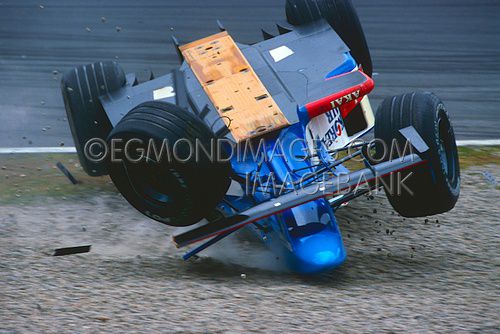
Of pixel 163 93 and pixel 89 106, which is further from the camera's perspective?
pixel 89 106

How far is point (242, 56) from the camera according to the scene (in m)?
6.42


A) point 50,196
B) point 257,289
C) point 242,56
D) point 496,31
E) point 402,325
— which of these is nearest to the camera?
point 402,325

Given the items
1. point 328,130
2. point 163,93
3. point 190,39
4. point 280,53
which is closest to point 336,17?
point 280,53

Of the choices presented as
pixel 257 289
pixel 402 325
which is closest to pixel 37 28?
pixel 257 289

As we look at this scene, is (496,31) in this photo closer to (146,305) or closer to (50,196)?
(50,196)

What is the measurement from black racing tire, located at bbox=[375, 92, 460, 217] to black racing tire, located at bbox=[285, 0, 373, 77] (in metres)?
1.83

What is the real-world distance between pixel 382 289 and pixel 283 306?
71cm

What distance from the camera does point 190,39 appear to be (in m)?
11.6

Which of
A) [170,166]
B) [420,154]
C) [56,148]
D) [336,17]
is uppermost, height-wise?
[170,166]

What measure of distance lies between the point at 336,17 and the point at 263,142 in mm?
2027

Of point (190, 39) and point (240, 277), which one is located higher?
point (240, 277)

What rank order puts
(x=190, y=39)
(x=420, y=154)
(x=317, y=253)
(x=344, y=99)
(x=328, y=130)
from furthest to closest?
(x=190, y=39), (x=328, y=130), (x=344, y=99), (x=420, y=154), (x=317, y=253)

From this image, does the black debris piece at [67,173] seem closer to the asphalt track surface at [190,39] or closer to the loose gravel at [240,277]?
the loose gravel at [240,277]

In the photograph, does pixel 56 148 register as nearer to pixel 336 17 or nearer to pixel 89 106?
pixel 89 106
